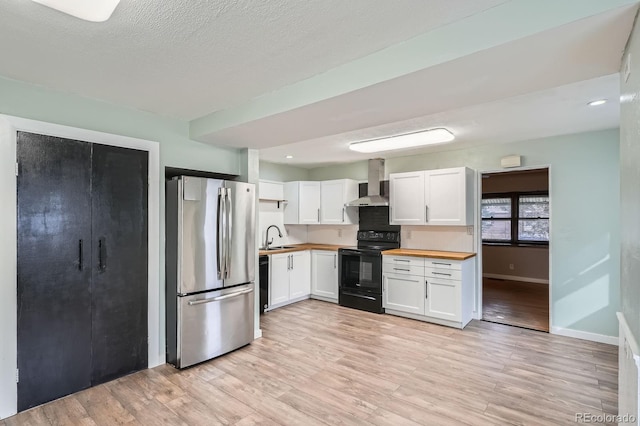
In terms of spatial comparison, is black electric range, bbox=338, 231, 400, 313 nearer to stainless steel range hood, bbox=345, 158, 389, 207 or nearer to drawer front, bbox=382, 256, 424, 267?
drawer front, bbox=382, 256, 424, 267

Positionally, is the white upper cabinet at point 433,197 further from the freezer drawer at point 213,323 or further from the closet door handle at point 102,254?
the closet door handle at point 102,254

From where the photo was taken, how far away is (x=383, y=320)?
4566mm

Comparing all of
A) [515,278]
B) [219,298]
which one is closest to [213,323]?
[219,298]

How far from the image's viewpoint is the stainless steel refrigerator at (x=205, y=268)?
3119 millimetres

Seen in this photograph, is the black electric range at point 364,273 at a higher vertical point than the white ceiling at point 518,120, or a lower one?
lower

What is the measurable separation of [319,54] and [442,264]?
3.32 meters

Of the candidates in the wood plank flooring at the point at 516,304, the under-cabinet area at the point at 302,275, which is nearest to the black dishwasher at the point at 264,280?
the under-cabinet area at the point at 302,275

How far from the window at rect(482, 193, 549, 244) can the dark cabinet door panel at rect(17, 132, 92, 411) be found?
Result: 7.76m

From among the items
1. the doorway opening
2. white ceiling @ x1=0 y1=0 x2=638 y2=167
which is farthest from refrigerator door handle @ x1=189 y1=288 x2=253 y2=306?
the doorway opening

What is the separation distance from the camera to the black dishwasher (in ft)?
15.9

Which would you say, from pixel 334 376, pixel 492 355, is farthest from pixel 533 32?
pixel 492 355

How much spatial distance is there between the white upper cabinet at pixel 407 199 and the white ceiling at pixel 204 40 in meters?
2.97

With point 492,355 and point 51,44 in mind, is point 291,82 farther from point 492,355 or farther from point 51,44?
point 492,355

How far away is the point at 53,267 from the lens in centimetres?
253
